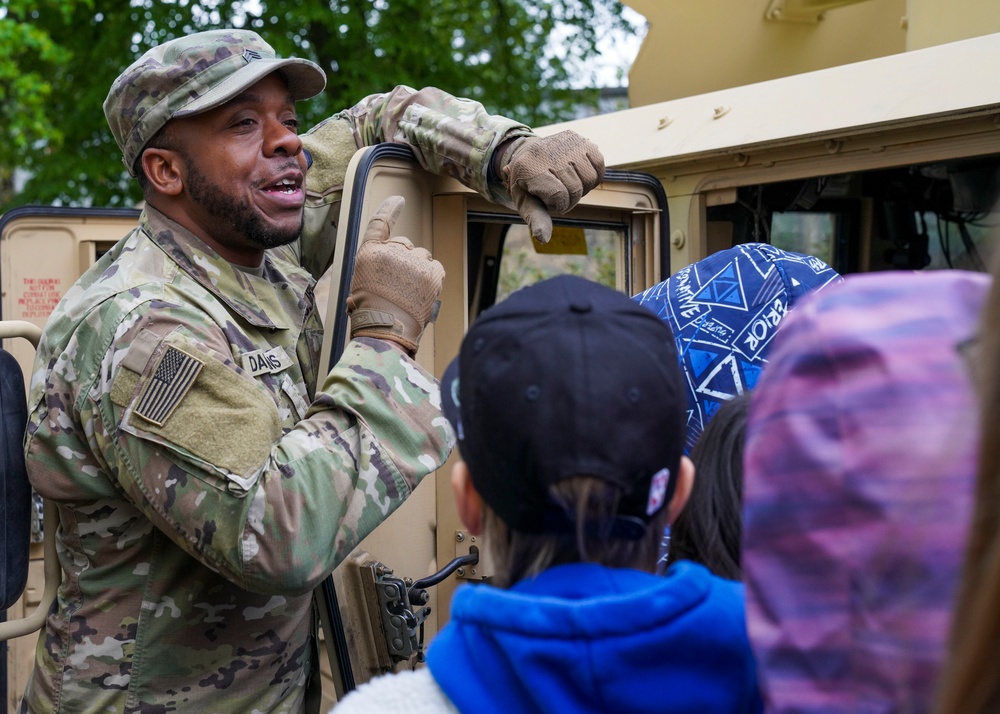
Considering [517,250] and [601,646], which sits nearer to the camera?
[601,646]

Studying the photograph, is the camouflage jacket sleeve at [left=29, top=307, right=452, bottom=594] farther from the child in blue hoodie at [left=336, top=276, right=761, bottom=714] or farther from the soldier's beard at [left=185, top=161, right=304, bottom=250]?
the child in blue hoodie at [left=336, top=276, right=761, bottom=714]

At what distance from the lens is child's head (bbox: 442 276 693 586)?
93 centimetres

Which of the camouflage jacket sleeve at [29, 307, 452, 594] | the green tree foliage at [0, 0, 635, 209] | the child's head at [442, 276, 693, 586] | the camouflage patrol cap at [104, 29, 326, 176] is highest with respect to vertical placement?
the green tree foliage at [0, 0, 635, 209]

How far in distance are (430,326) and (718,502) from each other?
123 cm

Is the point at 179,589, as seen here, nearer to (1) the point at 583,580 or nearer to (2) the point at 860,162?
(1) the point at 583,580

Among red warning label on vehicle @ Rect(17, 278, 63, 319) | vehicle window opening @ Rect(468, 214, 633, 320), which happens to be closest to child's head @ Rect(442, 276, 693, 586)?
vehicle window opening @ Rect(468, 214, 633, 320)

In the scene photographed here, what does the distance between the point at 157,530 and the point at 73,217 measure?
2.52 meters

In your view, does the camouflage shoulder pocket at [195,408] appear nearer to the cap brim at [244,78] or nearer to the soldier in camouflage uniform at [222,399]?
the soldier in camouflage uniform at [222,399]

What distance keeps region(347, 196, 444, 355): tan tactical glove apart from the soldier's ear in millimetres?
388

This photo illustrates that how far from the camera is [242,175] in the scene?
6.81ft

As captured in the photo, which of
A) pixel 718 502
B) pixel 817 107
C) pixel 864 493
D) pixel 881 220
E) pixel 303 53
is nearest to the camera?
pixel 864 493

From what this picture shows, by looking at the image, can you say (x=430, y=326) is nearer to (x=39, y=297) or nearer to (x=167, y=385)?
(x=167, y=385)

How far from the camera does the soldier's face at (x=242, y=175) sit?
2.06 metres

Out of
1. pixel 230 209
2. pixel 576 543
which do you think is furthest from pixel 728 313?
pixel 230 209
